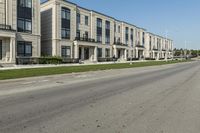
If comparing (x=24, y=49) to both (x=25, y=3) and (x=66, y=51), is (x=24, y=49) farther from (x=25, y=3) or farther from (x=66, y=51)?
(x=66, y=51)

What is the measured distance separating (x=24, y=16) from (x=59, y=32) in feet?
28.9

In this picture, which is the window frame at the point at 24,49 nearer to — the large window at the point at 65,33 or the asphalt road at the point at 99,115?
the large window at the point at 65,33

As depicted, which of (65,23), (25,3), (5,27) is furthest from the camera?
(65,23)

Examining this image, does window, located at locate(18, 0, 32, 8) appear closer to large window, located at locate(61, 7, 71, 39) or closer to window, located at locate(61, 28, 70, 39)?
large window, located at locate(61, 7, 71, 39)

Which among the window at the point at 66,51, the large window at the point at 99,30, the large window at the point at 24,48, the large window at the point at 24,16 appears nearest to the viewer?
the large window at the point at 24,48

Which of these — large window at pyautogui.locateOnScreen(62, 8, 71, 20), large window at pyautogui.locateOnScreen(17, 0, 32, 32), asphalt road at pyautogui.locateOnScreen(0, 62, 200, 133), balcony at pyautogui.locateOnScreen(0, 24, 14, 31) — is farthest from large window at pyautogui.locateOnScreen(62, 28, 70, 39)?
asphalt road at pyautogui.locateOnScreen(0, 62, 200, 133)

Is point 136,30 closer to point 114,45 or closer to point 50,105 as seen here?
point 114,45

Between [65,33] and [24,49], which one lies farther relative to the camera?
[65,33]

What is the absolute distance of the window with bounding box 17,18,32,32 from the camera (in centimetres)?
3534

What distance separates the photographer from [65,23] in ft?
148

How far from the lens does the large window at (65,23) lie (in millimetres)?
44625

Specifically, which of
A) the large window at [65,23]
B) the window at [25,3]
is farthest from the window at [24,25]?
the large window at [65,23]

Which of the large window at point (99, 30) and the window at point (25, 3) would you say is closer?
the window at point (25, 3)

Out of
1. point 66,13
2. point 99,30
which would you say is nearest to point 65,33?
point 66,13
